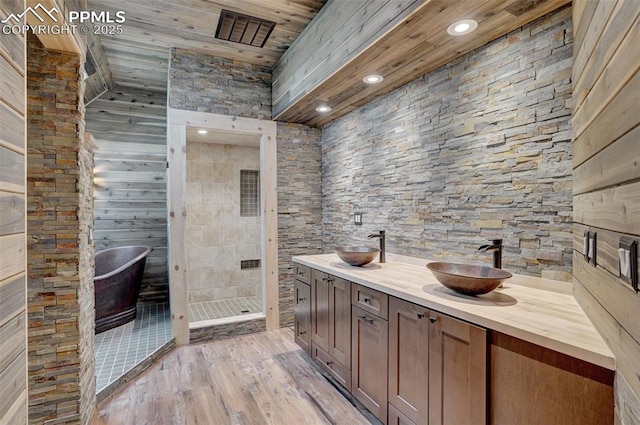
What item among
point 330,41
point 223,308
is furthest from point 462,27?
point 223,308

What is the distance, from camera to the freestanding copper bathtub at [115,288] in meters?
3.47

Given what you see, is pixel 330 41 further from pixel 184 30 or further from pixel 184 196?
pixel 184 196

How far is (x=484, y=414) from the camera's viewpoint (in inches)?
55.1

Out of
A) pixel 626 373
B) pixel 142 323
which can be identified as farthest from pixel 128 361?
pixel 626 373

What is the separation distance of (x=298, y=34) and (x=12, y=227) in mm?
2881

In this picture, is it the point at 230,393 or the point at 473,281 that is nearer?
the point at 473,281

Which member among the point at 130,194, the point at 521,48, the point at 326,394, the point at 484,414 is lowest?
the point at 326,394

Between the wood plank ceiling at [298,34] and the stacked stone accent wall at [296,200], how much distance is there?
0.25 m

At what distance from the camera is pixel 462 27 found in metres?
1.89

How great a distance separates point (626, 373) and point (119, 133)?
5358mm

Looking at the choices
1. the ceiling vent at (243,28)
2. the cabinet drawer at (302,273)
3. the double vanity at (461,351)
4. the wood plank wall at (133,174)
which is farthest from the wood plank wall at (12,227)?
the wood plank wall at (133,174)

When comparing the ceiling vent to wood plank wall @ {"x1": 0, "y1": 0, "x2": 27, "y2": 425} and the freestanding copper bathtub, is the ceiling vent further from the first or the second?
the freestanding copper bathtub

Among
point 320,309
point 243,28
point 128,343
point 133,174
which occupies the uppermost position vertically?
point 243,28

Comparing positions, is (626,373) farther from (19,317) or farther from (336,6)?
(336,6)
